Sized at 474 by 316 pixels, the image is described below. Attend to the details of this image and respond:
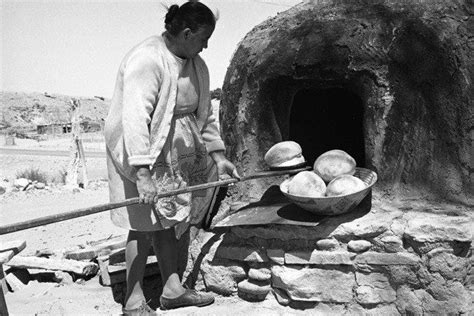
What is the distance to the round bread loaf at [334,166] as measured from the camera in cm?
318

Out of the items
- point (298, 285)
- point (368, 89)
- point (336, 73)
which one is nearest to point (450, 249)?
point (298, 285)

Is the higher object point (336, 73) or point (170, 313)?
point (336, 73)

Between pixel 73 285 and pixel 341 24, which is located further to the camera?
pixel 73 285

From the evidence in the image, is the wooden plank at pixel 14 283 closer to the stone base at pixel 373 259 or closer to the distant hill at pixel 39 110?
the stone base at pixel 373 259

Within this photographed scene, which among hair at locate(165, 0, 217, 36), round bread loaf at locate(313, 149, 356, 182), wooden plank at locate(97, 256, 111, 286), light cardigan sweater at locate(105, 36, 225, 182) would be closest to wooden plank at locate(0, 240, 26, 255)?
wooden plank at locate(97, 256, 111, 286)

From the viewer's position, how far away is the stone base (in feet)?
9.45

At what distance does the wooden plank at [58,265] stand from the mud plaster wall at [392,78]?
1.64 meters

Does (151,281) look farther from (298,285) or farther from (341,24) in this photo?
(341,24)

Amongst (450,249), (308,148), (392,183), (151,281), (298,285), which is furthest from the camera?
(308,148)

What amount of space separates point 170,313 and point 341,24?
218cm

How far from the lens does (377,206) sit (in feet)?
10.6

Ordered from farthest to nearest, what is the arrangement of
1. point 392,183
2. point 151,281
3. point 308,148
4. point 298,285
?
point 308,148, point 151,281, point 392,183, point 298,285

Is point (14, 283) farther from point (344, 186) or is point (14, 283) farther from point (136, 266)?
point (344, 186)

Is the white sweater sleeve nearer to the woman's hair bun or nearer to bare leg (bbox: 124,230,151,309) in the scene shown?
the woman's hair bun
